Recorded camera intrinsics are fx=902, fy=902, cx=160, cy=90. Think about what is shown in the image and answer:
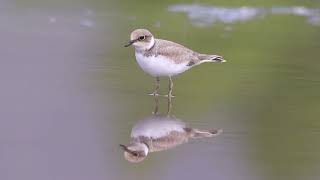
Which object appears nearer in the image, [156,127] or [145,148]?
[145,148]

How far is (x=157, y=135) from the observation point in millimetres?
6602

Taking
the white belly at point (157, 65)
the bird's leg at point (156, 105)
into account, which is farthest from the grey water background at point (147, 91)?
the white belly at point (157, 65)

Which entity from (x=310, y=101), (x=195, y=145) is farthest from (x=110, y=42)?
(x=195, y=145)

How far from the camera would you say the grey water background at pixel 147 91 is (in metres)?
5.95

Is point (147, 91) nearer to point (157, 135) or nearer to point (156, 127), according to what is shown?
point (156, 127)

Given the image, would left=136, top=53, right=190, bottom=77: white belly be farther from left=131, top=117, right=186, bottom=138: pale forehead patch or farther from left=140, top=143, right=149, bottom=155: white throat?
left=140, top=143, right=149, bottom=155: white throat

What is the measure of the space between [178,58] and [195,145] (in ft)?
5.63

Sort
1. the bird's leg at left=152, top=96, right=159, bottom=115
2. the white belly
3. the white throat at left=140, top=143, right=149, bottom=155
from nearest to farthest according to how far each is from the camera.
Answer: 1. the white throat at left=140, top=143, right=149, bottom=155
2. the bird's leg at left=152, top=96, right=159, bottom=115
3. the white belly

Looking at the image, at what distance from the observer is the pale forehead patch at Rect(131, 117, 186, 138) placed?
21.7 feet

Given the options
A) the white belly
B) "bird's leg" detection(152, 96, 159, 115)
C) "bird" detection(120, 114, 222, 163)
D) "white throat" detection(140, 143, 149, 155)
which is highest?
the white belly

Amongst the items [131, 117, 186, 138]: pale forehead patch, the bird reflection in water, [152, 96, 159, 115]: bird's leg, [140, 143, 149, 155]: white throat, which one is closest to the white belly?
[152, 96, 159, 115]: bird's leg

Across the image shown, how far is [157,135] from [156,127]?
9.7 inches

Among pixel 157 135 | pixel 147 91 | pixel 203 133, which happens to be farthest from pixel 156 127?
pixel 147 91

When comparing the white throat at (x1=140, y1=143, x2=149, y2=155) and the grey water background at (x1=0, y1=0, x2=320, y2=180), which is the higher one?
the grey water background at (x1=0, y1=0, x2=320, y2=180)
